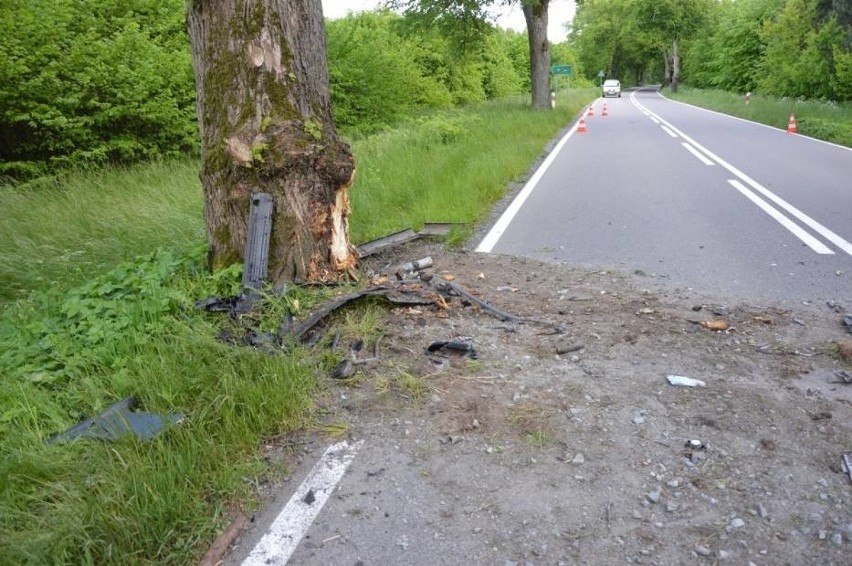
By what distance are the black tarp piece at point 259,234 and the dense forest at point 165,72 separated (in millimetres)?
8232

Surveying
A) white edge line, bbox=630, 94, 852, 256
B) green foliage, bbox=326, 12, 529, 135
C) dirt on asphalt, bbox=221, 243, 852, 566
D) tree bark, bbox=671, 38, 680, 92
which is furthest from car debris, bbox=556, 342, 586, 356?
tree bark, bbox=671, 38, 680, 92

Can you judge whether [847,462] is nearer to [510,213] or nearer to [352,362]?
[352,362]

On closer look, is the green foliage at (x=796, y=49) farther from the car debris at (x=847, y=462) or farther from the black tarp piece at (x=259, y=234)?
the black tarp piece at (x=259, y=234)

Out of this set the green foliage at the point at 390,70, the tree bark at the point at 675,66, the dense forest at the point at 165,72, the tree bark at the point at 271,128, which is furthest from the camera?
the tree bark at the point at 675,66

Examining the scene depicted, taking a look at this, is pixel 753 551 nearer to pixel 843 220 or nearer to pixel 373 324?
pixel 373 324

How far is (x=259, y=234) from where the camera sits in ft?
15.3

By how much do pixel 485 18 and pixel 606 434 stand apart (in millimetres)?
21708

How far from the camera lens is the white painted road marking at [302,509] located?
2432mm

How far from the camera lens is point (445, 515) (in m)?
2.63

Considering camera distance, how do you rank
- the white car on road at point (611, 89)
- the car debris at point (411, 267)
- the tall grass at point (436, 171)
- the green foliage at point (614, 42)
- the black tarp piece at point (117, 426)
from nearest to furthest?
the black tarp piece at point (117, 426)
the car debris at point (411, 267)
the tall grass at point (436, 171)
the white car on road at point (611, 89)
the green foliage at point (614, 42)

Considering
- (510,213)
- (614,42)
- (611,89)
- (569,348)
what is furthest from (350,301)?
(614,42)

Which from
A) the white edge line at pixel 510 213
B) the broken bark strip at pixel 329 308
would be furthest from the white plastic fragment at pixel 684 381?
the white edge line at pixel 510 213

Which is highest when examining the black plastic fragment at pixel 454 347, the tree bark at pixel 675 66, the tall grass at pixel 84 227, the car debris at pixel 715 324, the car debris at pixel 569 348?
the tree bark at pixel 675 66

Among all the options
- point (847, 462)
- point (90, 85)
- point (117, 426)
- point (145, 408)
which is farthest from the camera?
point (90, 85)
